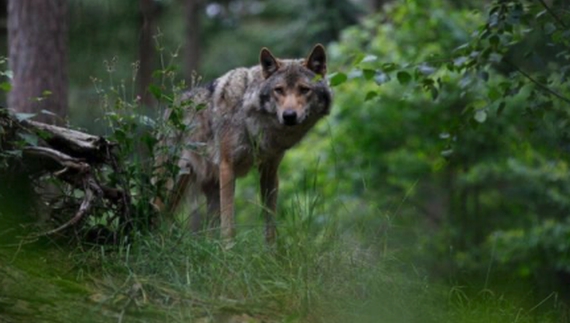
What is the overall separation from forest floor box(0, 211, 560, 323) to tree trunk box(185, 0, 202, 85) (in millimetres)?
14165

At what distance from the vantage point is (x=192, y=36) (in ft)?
63.8

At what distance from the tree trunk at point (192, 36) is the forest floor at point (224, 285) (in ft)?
46.5

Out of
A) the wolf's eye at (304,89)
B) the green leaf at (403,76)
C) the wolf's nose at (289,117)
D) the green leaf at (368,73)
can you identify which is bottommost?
the wolf's nose at (289,117)

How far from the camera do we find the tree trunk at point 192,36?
19141mm

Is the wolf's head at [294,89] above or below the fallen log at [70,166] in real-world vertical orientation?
below

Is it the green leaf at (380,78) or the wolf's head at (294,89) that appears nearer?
the green leaf at (380,78)

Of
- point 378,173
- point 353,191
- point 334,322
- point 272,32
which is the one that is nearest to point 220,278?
point 334,322

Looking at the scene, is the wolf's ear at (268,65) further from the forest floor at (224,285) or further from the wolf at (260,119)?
the forest floor at (224,285)

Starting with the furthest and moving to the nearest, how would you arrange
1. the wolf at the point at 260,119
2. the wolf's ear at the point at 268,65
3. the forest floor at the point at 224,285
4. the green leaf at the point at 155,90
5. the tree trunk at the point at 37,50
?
the tree trunk at the point at 37,50
the wolf's ear at the point at 268,65
the wolf at the point at 260,119
the green leaf at the point at 155,90
the forest floor at the point at 224,285

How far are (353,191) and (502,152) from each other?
3165mm

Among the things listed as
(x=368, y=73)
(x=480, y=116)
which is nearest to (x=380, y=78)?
(x=368, y=73)

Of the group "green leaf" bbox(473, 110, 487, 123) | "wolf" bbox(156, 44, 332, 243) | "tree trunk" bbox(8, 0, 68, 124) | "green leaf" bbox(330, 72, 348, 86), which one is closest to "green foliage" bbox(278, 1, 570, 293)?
"tree trunk" bbox(8, 0, 68, 124)

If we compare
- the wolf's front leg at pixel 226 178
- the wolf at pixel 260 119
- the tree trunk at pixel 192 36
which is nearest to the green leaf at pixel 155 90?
the wolf's front leg at pixel 226 178

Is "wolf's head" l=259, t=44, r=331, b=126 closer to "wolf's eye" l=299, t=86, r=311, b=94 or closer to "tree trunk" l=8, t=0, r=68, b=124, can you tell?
"wolf's eye" l=299, t=86, r=311, b=94
